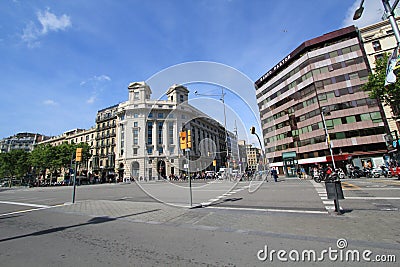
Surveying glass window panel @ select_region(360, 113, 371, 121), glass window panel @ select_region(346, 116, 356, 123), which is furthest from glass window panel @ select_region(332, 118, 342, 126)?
glass window panel @ select_region(360, 113, 371, 121)

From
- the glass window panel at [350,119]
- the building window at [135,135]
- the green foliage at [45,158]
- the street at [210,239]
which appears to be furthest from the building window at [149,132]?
the green foliage at [45,158]

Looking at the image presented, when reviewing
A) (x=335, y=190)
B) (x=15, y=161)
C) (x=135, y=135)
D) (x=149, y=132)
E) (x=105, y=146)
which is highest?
(x=105, y=146)

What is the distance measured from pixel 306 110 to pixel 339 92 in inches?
247

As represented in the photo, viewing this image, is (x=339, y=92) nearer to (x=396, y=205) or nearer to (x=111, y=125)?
(x=396, y=205)

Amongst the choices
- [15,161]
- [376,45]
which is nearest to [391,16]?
[376,45]

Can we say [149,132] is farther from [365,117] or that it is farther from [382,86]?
[365,117]

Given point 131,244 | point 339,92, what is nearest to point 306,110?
point 339,92

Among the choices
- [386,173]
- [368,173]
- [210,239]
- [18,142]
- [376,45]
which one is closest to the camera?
[210,239]

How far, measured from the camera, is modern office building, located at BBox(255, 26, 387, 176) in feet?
107

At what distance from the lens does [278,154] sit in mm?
46062

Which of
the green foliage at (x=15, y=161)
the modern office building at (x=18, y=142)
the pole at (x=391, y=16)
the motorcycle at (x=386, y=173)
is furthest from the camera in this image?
the modern office building at (x=18, y=142)

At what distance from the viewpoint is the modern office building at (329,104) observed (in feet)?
107

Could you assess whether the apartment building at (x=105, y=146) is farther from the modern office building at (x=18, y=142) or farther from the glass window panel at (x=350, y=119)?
the modern office building at (x=18, y=142)

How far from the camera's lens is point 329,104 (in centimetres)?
3584
